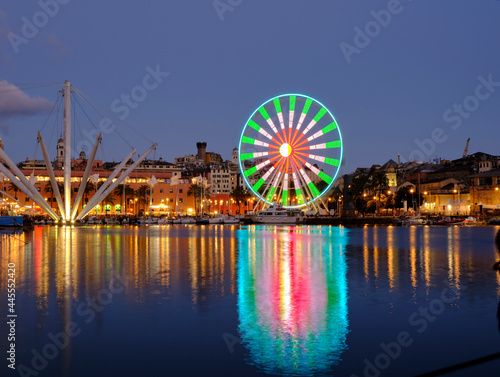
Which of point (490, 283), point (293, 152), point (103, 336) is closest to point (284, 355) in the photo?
point (103, 336)

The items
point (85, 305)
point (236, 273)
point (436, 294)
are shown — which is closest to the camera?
point (85, 305)

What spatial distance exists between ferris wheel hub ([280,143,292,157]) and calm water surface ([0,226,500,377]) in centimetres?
4271

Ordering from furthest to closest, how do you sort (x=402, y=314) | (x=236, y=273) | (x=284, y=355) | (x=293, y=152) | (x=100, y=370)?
1. (x=293, y=152)
2. (x=236, y=273)
3. (x=402, y=314)
4. (x=284, y=355)
5. (x=100, y=370)

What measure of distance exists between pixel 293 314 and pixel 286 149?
57.3 m

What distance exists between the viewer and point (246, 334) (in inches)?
613

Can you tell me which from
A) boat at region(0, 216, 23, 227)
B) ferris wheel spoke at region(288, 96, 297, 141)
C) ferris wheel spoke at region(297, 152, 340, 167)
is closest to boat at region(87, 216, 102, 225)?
boat at region(0, 216, 23, 227)

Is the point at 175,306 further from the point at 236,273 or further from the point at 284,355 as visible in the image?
the point at 236,273

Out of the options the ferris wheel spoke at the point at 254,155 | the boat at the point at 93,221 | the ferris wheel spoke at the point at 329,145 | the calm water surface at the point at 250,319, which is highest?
the ferris wheel spoke at the point at 329,145

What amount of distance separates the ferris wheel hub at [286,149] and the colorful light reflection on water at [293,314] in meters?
41.2

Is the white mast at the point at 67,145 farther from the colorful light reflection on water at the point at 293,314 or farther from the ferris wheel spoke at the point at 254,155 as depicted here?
the colorful light reflection on water at the point at 293,314

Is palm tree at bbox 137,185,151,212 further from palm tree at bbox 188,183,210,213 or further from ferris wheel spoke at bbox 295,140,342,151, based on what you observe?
ferris wheel spoke at bbox 295,140,342,151

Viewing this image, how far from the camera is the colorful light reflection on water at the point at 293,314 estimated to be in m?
13.2

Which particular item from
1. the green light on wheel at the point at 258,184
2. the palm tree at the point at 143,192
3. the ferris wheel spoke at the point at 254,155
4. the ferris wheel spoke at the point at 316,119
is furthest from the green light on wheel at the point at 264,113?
the palm tree at the point at 143,192

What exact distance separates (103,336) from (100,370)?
3035mm
